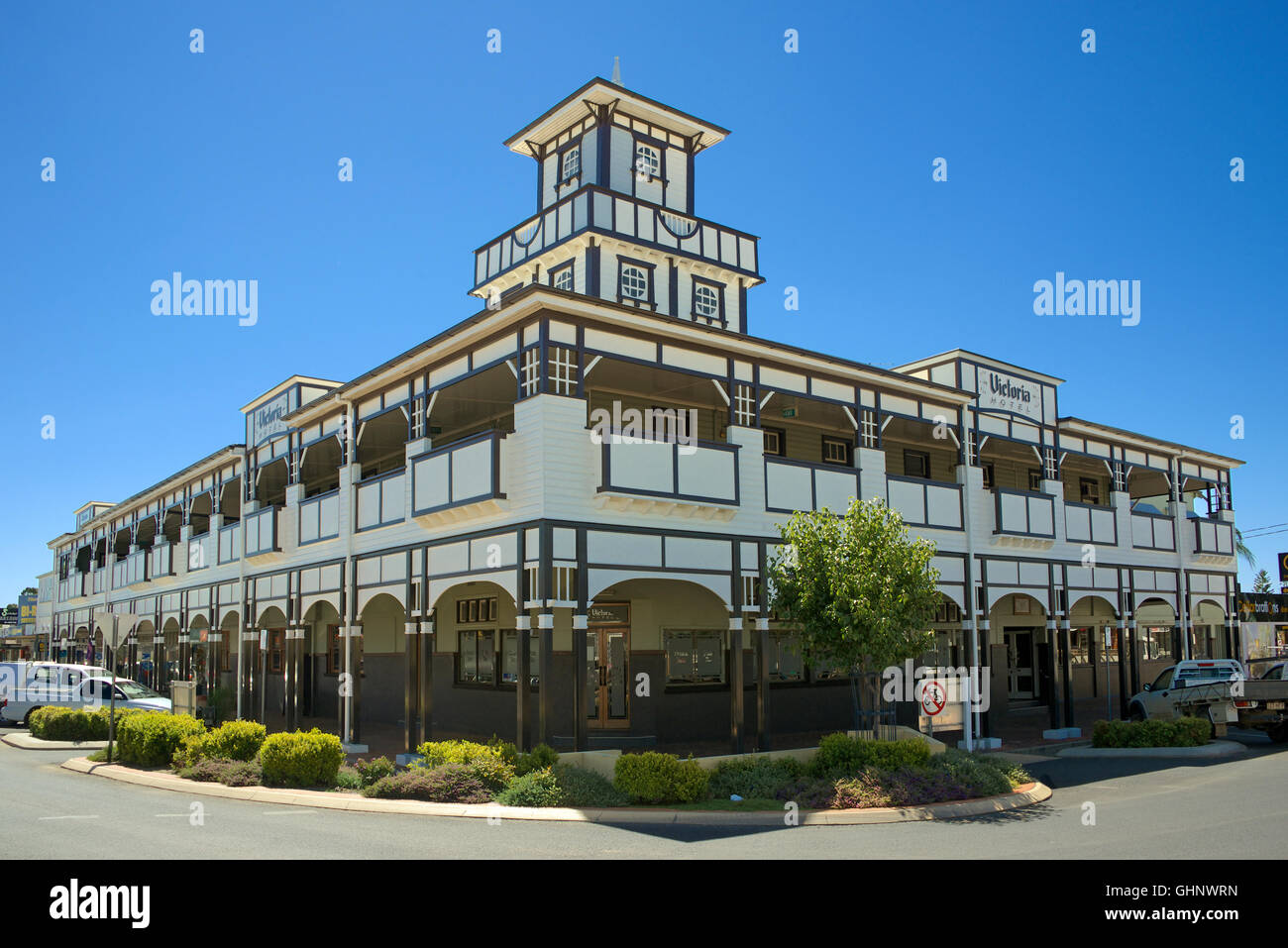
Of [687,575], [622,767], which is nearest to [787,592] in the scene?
[687,575]

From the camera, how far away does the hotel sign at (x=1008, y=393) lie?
973 inches

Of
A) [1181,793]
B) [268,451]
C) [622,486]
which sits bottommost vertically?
[1181,793]

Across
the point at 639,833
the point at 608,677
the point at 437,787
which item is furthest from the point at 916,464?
the point at 639,833

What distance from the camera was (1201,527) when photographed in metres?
30.9

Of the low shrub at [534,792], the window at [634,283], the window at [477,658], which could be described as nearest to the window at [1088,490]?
the window at [634,283]

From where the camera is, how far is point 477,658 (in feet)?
81.5

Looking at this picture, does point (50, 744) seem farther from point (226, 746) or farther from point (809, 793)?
point (809, 793)

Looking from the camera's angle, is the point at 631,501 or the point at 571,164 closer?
the point at 631,501

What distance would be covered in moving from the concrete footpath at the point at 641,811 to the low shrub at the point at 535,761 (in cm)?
114

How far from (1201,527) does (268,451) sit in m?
28.3

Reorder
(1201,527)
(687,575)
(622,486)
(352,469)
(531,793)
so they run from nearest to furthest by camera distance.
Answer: (531,793), (622,486), (687,575), (352,469), (1201,527)

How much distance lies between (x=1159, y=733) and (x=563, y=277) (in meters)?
17.0

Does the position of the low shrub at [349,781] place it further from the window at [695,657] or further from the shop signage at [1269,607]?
the shop signage at [1269,607]
